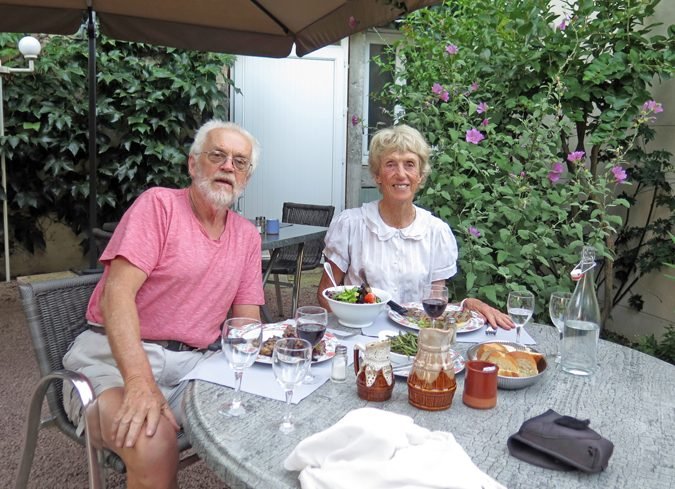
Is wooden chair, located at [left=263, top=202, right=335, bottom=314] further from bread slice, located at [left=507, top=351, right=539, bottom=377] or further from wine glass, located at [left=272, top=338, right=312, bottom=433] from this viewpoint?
wine glass, located at [left=272, top=338, right=312, bottom=433]

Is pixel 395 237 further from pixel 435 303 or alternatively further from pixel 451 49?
pixel 451 49

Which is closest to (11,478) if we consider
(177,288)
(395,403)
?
(177,288)

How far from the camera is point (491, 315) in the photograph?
1813 millimetres

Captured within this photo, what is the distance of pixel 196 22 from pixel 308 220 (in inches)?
68.7

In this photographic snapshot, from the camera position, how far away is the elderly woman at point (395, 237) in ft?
7.28

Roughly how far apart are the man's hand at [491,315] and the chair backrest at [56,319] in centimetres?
127

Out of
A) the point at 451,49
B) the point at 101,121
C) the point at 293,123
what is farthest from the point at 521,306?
the point at 101,121

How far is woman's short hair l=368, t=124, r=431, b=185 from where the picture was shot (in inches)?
90.0

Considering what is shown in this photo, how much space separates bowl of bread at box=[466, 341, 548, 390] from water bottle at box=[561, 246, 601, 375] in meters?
0.11

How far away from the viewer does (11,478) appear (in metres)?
2.11

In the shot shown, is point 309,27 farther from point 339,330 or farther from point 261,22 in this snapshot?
point 339,330

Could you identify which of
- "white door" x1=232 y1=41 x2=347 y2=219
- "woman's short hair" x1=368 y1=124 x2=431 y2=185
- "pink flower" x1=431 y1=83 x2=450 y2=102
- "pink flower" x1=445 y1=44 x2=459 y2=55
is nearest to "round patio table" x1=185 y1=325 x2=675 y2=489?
"woman's short hair" x1=368 y1=124 x2=431 y2=185

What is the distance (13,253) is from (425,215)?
4341 millimetres

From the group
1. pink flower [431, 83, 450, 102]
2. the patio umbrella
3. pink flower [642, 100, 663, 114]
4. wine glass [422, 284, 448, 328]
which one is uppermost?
the patio umbrella
